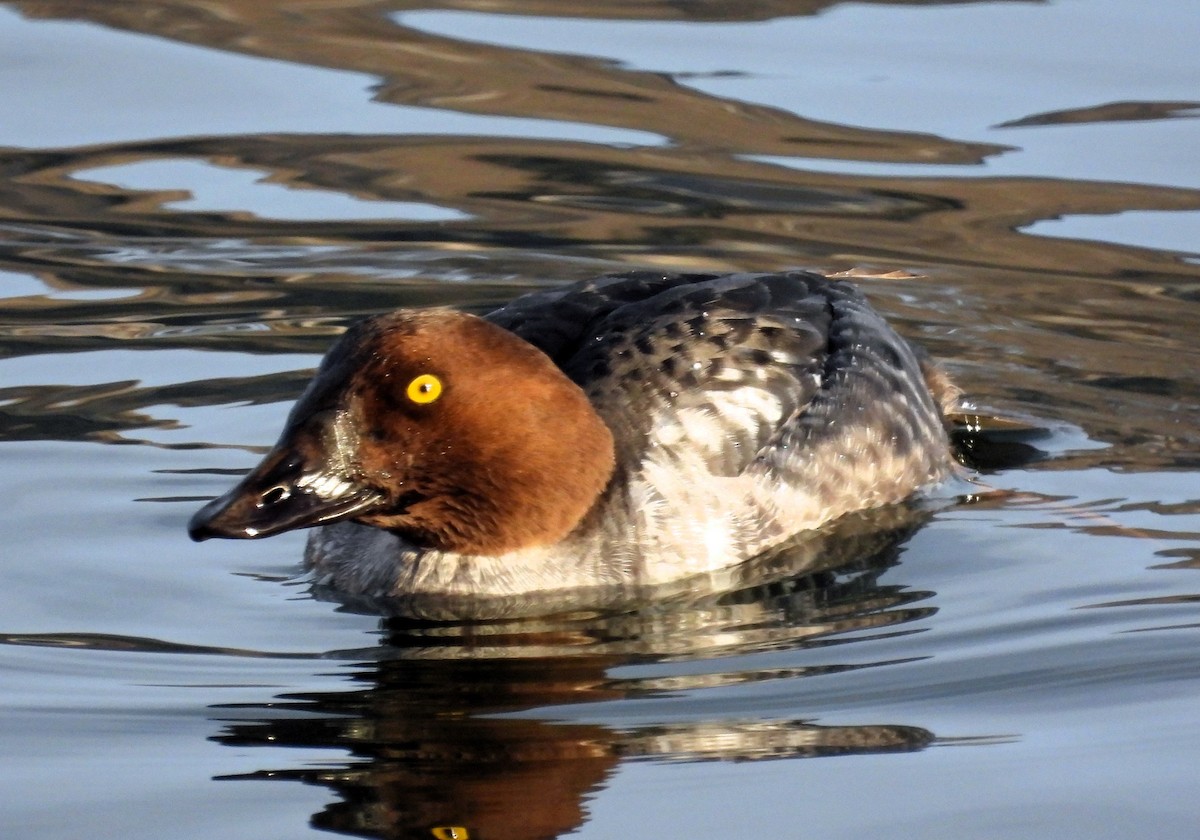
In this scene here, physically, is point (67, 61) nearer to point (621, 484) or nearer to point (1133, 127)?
point (1133, 127)

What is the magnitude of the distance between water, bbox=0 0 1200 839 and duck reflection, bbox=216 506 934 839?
0.02 metres

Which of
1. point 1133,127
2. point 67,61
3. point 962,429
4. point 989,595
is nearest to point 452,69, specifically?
point 67,61

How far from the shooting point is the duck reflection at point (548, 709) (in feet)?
18.2

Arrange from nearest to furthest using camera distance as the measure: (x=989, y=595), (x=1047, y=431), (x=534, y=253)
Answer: (x=989, y=595), (x=1047, y=431), (x=534, y=253)

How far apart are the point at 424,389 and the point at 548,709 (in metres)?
1.27

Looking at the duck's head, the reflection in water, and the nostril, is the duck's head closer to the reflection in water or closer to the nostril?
the nostril

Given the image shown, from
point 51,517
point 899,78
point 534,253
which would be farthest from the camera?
point 899,78

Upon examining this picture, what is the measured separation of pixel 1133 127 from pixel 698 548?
→ 6.26 meters

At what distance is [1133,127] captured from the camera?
12.8 metres

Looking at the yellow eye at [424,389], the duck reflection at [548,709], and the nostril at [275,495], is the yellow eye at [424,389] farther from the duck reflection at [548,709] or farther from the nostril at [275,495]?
the duck reflection at [548,709]

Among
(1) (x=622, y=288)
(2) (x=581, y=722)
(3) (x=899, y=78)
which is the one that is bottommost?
(2) (x=581, y=722)

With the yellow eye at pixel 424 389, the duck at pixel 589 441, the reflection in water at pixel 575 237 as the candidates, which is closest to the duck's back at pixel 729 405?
the duck at pixel 589 441

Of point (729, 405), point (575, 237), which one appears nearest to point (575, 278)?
point (575, 237)

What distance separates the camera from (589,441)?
743 centimetres
